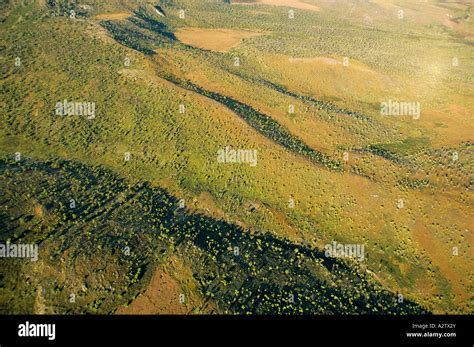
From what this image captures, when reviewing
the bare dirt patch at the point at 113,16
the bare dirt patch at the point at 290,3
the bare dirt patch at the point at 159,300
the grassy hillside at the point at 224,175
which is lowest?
the bare dirt patch at the point at 159,300

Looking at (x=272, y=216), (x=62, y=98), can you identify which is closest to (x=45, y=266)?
(x=272, y=216)

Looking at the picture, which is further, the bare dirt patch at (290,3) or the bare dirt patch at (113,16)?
the bare dirt patch at (290,3)

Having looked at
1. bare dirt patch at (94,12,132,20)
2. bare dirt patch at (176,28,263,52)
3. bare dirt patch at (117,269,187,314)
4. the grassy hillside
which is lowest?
bare dirt patch at (117,269,187,314)

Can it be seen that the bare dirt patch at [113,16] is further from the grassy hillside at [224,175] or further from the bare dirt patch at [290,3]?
the bare dirt patch at [290,3]

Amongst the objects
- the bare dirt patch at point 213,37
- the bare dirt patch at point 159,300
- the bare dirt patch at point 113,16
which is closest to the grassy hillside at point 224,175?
the bare dirt patch at point 159,300

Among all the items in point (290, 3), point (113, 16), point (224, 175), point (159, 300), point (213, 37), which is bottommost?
point (159, 300)

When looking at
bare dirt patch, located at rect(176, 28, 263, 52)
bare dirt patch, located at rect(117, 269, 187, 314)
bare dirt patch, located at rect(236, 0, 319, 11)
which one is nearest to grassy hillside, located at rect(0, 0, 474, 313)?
bare dirt patch, located at rect(117, 269, 187, 314)

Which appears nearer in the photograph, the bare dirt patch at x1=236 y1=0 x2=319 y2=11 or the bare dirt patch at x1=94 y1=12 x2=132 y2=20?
the bare dirt patch at x1=94 y1=12 x2=132 y2=20

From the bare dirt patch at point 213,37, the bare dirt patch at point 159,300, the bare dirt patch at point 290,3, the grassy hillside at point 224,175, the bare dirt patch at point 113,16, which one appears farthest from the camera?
the bare dirt patch at point 290,3

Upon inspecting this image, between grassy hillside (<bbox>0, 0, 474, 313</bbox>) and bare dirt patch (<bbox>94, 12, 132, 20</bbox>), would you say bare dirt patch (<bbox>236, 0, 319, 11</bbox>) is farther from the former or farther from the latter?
grassy hillside (<bbox>0, 0, 474, 313</bbox>)

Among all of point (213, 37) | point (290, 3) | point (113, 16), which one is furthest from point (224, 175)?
point (290, 3)

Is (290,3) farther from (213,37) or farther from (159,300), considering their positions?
(159,300)

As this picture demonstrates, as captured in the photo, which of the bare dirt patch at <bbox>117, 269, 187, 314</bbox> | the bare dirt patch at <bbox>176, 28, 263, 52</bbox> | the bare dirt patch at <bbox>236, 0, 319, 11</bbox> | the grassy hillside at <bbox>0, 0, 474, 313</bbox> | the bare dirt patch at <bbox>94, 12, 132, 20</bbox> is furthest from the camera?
the bare dirt patch at <bbox>236, 0, 319, 11</bbox>
